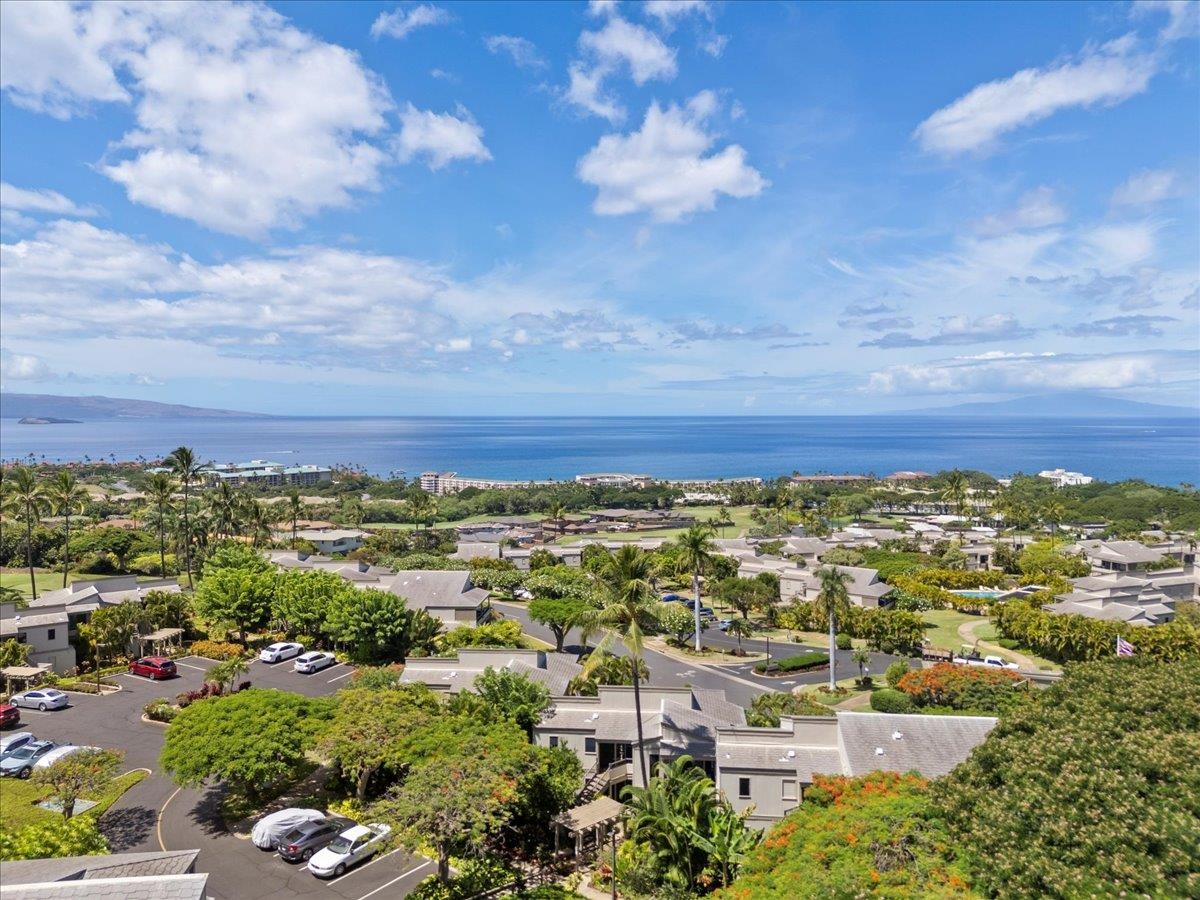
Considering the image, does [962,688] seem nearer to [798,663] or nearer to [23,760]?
[798,663]

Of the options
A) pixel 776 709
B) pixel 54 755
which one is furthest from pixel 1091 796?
pixel 54 755

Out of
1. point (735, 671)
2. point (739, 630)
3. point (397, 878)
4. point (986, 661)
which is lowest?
point (735, 671)

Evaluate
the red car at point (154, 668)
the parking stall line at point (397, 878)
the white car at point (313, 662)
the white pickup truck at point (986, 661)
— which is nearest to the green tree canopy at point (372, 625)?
the white car at point (313, 662)

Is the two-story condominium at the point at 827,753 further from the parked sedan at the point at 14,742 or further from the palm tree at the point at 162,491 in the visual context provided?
the palm tree at the point at 162,491

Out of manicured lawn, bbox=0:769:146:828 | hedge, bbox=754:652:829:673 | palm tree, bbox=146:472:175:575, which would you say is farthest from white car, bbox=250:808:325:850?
palm tree, bbox=146:472:175:575

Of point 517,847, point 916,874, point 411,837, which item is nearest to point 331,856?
point 411,837

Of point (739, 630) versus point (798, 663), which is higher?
point (739, 630)

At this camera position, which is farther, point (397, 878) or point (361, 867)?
point (361, 867)
